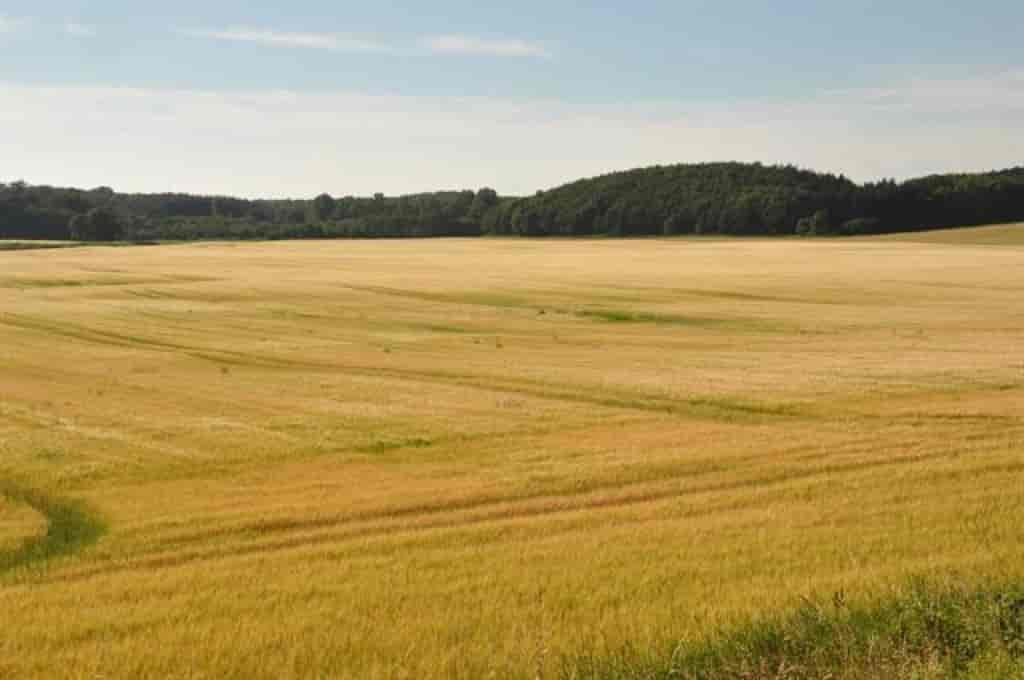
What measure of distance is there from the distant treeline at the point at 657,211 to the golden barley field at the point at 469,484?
3535 inches

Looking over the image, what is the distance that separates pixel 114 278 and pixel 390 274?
16980mm

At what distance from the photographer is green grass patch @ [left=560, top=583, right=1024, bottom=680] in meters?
8.62

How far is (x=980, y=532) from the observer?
1335 centimetres

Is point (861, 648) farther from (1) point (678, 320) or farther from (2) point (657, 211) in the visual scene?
(2) point (657, 211)

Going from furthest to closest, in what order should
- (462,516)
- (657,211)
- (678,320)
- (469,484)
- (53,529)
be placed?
(657,211), (678,320), (469,484), (462,516), (53,529)

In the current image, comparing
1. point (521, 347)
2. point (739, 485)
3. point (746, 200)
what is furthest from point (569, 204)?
point (739, 485)

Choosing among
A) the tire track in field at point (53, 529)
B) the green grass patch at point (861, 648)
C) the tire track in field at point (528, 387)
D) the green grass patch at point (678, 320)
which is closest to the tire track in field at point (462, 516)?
the tire track in field at point (53, 529)

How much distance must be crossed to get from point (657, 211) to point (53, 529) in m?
139

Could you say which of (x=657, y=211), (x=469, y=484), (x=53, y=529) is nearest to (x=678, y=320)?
(x=469, y=484)

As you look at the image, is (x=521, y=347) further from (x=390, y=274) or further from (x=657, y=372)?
(x=390, y=274)

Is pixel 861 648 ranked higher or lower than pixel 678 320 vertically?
higher

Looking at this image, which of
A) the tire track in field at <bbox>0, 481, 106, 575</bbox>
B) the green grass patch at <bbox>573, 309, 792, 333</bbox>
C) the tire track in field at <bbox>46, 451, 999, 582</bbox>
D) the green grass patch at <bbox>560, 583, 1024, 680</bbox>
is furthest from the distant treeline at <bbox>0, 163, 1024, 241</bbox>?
the green grass patch at <bbox>560, 583, 1024, 680</bbox>

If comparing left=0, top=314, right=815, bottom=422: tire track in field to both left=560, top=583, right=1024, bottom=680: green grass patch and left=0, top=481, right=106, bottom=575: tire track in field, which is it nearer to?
left=0, top=481, right=106, bottom=575: tire track in field

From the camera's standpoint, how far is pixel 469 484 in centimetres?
1795
